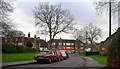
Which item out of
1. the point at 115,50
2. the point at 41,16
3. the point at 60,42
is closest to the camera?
→ the point at 115,50

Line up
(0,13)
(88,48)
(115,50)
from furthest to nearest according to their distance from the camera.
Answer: (88,48) → (0,13) → (115,50)

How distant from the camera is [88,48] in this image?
10912 cm

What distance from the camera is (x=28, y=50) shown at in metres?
62.6

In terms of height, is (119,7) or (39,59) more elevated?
(119,7)

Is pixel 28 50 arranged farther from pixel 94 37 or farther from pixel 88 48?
pixel 88 48

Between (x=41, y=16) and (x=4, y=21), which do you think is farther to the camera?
(x=41, y=16)

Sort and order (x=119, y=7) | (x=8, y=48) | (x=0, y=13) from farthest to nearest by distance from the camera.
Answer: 1. (x=8, y=48)
2. (x=0, y=13)
3. (x=119, y=7)

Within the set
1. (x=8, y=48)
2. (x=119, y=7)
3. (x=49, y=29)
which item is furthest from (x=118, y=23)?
(x=49, y=29)

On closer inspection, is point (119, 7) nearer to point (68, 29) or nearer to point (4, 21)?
point (4, 21)

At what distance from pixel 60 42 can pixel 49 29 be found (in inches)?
3743

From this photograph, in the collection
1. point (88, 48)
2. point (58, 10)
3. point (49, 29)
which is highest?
point (58, 10)

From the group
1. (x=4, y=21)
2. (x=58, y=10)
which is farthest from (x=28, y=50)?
(x=4, y=21)

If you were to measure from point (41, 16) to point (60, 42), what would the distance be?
3764 inches

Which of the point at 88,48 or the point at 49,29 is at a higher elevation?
the point at 49,29
